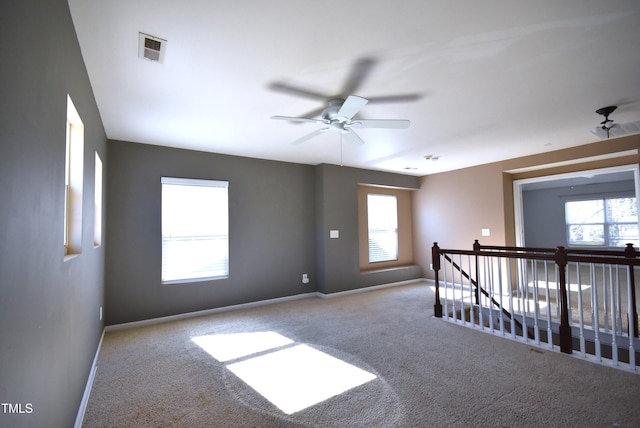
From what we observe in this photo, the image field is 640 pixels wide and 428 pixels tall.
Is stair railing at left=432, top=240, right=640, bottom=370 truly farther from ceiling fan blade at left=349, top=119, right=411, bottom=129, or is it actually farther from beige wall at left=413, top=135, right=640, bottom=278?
ceiling fan blade at left=349, top=119, right=411, bottom=129

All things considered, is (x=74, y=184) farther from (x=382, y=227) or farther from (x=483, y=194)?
(x=483, y=194)

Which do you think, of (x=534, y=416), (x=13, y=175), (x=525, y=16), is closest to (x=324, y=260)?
(x=534, y=416)

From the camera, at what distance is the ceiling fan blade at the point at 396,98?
2803mm

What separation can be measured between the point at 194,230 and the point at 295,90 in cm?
282

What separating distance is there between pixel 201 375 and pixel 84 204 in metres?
1.71

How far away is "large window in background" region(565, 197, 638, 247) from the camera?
338 inches

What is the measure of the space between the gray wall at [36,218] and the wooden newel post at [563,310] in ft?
12.9

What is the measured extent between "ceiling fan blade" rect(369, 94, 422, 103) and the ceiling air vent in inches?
68.6

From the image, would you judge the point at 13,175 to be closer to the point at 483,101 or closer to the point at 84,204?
the point at 84,204

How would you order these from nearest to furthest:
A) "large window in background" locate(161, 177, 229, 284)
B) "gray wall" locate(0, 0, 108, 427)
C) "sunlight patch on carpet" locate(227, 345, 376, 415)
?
"gray wall" locate(0, 0, 108, 427) < "sunlight patch on carpet" locate(227, 345, 376, 415) < "large window in background" locate(161, 177, 229, 284)

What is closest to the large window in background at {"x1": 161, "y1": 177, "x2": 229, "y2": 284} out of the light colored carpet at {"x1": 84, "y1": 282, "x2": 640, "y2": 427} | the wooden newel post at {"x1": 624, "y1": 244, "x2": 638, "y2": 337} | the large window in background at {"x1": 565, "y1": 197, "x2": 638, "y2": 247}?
the light colored carpet at {"x1": 84, "y1": 282, "x2": 640, "y2": 427}

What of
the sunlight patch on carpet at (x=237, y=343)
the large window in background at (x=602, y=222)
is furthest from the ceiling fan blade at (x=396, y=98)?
the large window in background at (x=602, y=222)

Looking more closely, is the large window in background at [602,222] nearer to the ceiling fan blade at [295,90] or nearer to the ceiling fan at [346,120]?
the ceiling fan at [346,120]

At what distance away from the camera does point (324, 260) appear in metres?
5.52
